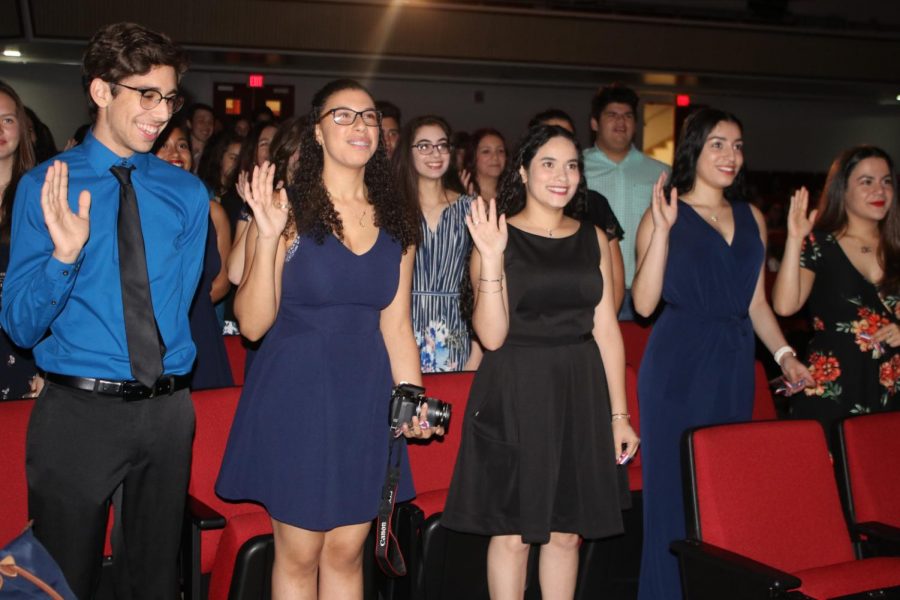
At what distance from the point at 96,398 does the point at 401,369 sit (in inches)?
32.5

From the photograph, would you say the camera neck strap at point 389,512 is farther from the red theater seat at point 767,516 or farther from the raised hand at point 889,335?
the raised hand at point 889,335

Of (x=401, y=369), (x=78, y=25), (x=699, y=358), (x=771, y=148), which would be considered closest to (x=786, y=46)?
(x=771, y=148)

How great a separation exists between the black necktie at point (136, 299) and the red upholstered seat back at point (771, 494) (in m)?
1.46

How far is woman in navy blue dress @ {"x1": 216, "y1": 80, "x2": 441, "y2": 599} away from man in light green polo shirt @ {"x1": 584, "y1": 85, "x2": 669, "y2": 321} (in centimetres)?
270

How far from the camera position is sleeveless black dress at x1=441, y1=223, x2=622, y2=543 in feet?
8.86

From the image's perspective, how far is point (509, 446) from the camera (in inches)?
107

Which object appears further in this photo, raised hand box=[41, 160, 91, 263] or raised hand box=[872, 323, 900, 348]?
raised hand box=[872, 323, 900, 348]

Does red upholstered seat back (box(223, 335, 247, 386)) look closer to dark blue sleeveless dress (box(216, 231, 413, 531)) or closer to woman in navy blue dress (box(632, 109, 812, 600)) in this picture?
dark blue sleeveless dress (box(216, 231, 413, 531))

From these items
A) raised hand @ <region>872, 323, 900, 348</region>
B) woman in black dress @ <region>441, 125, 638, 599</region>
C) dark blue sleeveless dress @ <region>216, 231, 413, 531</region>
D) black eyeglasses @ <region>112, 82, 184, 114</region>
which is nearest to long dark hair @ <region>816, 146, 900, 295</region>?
raised hand @ <region>872, 323, 900, 348</region>

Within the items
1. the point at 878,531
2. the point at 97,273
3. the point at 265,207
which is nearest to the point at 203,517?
the point at 97,273

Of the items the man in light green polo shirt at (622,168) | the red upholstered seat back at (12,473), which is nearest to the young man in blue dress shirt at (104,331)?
the red upholstered seat back at (12,473)

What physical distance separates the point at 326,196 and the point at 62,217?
2.36ft

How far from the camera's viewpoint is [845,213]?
3.64 meters

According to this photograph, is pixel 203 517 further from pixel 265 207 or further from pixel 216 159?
pixel 216 159
